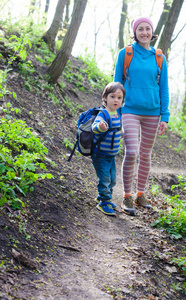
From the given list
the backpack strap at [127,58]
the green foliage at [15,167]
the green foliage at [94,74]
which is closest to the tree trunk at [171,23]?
the green foliage at [94,74]

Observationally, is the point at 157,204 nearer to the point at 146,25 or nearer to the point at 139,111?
the point at 139,111

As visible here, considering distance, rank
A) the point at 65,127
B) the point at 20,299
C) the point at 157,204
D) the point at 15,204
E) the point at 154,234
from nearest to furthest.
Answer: the point at 20,299 < the point at 15,204 < the point at 154,234 < the point at 157,204 < the point at 65,127

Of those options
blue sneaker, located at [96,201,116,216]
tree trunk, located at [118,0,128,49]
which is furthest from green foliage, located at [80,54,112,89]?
blue sneaker, located at [96,201,116,216]

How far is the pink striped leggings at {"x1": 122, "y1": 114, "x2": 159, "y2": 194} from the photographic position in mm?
4051

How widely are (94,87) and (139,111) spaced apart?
854 cm

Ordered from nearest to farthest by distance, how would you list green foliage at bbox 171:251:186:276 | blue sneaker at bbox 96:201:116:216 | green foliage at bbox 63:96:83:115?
green foliage at bbox 171:251:186:276 < blue sneaker at bbox 96:201:116:216 < green foliage at bbox 63:96:83:115

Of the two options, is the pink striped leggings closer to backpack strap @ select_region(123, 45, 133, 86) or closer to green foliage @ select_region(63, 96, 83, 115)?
backpack strap @ select_region(123, 45, 133, 86)

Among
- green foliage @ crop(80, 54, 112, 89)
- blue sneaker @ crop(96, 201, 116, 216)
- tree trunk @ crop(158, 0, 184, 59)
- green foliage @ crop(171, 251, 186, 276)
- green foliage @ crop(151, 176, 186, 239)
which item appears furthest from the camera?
green foliage @ crop(80, 54, 112, 89)

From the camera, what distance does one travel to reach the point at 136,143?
4066 mm

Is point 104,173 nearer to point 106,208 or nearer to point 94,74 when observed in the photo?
point 106,208

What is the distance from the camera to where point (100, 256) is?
2.76 meters

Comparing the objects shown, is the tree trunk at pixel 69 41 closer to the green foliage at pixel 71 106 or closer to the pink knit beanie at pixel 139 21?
the green foliage at pixel 71 106

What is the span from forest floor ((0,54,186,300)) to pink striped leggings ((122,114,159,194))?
1.73ft

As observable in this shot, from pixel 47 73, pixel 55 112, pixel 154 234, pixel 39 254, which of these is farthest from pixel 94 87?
pixel 39 254
